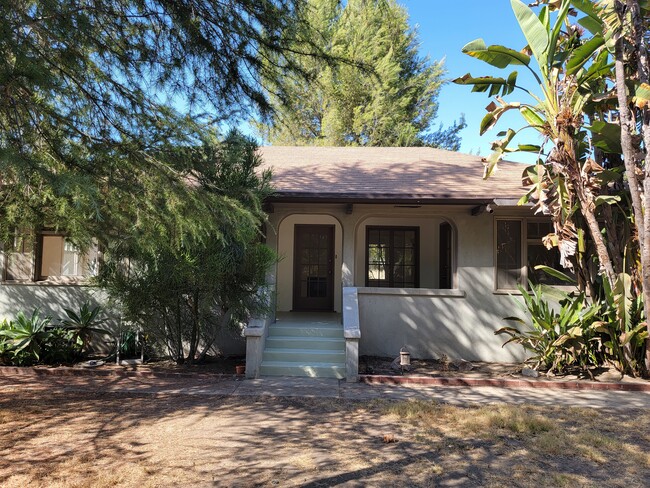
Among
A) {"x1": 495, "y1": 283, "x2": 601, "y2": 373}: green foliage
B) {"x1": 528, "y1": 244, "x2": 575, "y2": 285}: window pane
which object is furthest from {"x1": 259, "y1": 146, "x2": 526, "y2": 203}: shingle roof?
{"x1": 495, "y1": 283, "x2": 601, "y2": 373}: green foliage

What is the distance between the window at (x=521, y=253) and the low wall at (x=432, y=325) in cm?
52

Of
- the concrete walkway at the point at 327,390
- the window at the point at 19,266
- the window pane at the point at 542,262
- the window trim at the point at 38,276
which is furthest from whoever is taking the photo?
the window at the point at 19,266

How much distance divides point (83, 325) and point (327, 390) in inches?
197

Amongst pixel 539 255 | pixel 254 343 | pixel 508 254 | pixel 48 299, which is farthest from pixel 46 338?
pixel 539 255

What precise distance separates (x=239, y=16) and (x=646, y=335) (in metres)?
7.53

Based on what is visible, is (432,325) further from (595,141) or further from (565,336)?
(595,141)

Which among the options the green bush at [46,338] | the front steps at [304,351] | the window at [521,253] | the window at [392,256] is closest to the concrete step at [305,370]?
the front steps at [304,351]

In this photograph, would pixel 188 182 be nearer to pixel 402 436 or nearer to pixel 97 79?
pixel 97 79

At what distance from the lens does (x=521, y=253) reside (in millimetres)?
9258

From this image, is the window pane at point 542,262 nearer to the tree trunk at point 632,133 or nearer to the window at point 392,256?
the tree trunk at point 632,133

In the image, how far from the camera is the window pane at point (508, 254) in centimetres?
925

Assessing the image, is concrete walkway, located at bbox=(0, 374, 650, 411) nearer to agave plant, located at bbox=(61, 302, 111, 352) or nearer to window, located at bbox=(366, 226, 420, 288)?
agave plant, located at bbox=(61, 302, 111, 352)

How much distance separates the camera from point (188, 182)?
488 centimetres

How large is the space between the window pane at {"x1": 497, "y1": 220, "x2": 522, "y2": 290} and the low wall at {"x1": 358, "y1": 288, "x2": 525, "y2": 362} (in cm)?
38
